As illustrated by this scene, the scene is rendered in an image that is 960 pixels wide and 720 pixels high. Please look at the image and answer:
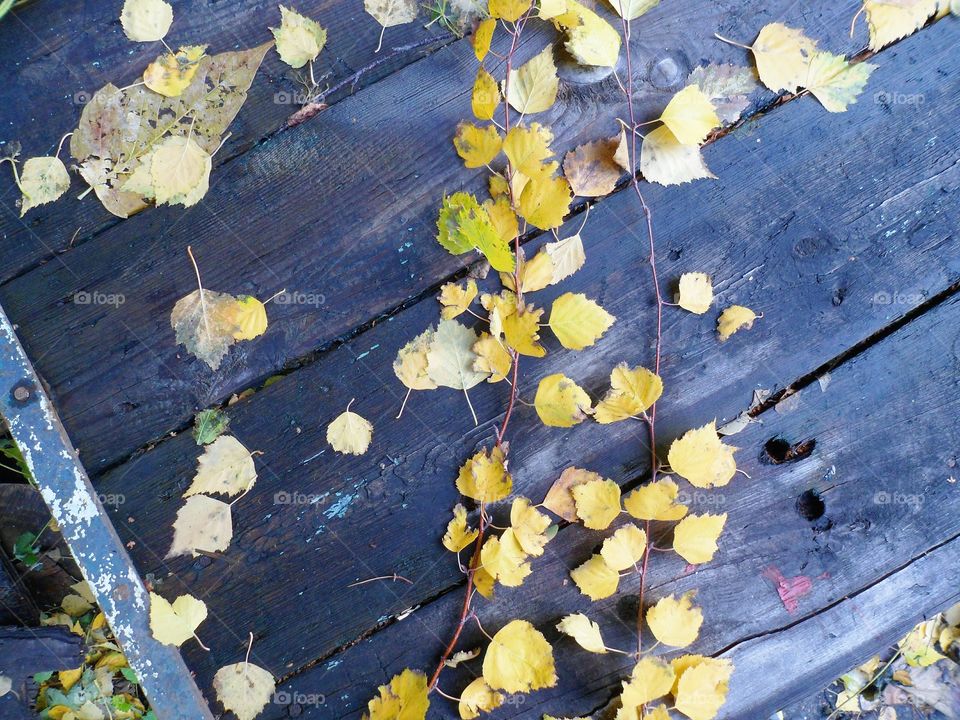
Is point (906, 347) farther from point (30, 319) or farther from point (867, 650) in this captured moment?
point (30, 319)

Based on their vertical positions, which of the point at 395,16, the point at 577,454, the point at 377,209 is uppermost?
the point at 395,16

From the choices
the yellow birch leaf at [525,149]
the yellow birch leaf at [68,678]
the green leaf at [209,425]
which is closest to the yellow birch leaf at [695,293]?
the yellow birch leaf at [525,149]

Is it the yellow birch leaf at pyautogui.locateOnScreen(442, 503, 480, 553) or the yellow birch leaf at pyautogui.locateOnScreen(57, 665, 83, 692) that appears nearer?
the yellow birch leaf at pyautogui.locateOnScreen(442, 503, 480, 553)

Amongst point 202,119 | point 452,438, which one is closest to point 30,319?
point 202,119

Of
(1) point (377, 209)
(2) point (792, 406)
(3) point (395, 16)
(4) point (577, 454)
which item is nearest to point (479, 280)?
(1) point (377, 209)

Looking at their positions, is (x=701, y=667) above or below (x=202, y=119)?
below

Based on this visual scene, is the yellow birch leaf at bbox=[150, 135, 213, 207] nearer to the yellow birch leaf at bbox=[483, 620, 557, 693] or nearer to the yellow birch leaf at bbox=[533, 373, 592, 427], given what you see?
the yellow birch leaf at bbox=[533, 373, 592, 427]

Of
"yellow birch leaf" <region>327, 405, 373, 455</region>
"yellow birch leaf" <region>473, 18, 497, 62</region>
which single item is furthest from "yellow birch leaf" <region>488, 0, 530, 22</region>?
"yellow birch leaf" <region>327, 405, 373, 455</region>
